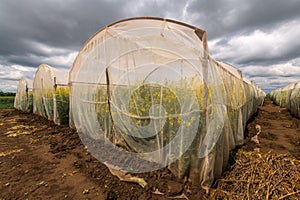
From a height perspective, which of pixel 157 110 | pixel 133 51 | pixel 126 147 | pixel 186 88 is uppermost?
pixel 133 51

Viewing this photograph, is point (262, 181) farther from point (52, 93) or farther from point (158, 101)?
point (52, 93)

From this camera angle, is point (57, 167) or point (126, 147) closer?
point (57, 167)

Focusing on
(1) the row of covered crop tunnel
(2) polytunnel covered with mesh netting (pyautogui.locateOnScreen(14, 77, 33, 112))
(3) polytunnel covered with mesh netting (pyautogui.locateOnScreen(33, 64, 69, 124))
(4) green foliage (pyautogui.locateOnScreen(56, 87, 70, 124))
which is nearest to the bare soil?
(1) the row of covered crop tunnel

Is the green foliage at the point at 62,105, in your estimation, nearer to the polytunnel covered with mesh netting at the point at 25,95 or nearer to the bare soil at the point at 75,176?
the bare soil at the point at 75,176

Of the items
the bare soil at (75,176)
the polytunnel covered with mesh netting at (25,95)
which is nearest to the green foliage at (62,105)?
the bare soil at (75,176)

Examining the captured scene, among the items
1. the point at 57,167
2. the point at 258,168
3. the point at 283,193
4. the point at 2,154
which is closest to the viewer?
the point at 283,193

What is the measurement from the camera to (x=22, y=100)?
489 inches

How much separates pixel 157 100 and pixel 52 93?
6.71 meters

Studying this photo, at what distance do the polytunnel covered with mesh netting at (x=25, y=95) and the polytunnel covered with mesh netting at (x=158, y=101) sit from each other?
935 cm

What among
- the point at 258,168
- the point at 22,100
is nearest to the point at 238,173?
the point at 258,168

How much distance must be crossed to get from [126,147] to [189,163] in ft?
5.87

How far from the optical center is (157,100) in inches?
125

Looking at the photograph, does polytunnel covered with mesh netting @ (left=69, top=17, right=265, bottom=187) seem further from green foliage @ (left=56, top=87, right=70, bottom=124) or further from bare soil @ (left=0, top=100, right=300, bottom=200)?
green foliage @ (left=56, top=87, right=70, bottom=124)

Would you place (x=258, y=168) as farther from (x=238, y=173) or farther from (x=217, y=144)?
(x=217, y=144)
